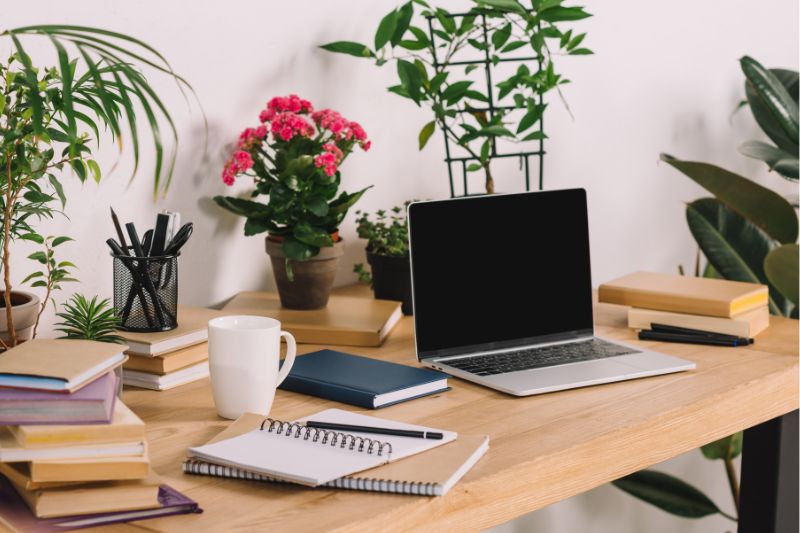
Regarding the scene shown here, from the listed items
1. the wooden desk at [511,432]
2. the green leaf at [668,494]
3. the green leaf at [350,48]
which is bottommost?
the green leaf at [668,494]

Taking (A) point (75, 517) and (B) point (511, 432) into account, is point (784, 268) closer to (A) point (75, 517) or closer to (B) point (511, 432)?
(B) point (511, 432)

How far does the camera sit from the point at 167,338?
48.9 inches

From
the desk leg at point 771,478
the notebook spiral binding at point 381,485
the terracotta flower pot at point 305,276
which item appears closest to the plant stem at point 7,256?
the notebook spiral binding at point 381,485

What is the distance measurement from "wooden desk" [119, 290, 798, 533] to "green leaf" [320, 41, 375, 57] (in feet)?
1.53

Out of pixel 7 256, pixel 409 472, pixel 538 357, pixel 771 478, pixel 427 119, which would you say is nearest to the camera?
pixel 409 472

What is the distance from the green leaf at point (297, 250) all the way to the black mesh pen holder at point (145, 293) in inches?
9.7

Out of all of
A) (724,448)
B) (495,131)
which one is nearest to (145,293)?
(495,131)

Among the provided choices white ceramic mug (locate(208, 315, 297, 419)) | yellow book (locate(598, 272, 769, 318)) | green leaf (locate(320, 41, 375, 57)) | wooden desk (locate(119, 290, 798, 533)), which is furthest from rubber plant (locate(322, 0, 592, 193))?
white ceramic mug (locate(208, 315, 297, 419))

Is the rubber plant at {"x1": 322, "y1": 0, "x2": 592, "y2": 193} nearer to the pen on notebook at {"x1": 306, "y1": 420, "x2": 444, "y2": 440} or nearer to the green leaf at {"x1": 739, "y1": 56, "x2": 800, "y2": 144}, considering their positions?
the green leaf at {"x1": 739, "y1": 56, "x2": 800, "y2": 144}

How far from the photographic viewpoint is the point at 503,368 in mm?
1353

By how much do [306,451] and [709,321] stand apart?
0.80 meters

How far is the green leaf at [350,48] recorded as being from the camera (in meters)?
1.62

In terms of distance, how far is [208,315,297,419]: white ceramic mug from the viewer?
1108 mm

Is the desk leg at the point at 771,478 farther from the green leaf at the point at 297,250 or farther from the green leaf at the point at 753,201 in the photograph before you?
the green leaf at the point at 297,250
